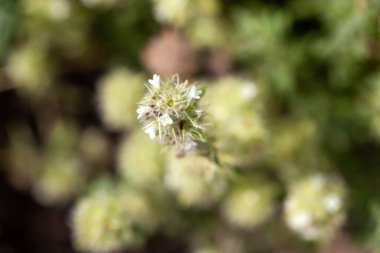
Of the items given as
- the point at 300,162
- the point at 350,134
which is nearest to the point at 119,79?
the point at 300,162

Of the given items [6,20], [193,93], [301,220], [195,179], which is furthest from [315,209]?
[6,20]

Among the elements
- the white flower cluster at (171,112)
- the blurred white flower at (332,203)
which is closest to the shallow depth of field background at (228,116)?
the blurred white flower at (332,203)

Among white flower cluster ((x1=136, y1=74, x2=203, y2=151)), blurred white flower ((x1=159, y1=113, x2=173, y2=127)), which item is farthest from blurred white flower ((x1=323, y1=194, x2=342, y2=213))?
blurred white flower ((x1=159, y1=113, x2=173, y2=127))

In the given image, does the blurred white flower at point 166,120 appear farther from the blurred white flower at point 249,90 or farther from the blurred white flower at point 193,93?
the blurred white flower at point 249,90

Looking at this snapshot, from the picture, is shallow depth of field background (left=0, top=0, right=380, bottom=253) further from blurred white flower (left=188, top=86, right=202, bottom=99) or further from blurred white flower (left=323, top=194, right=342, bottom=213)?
blurred white flower (left=188, top=86, right=202, bottom=99)

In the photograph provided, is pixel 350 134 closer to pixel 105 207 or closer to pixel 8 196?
pixel 105 207

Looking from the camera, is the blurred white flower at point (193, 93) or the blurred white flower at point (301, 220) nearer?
the blurred white flower at point (193, 93)

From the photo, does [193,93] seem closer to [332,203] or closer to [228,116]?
[228,116]
